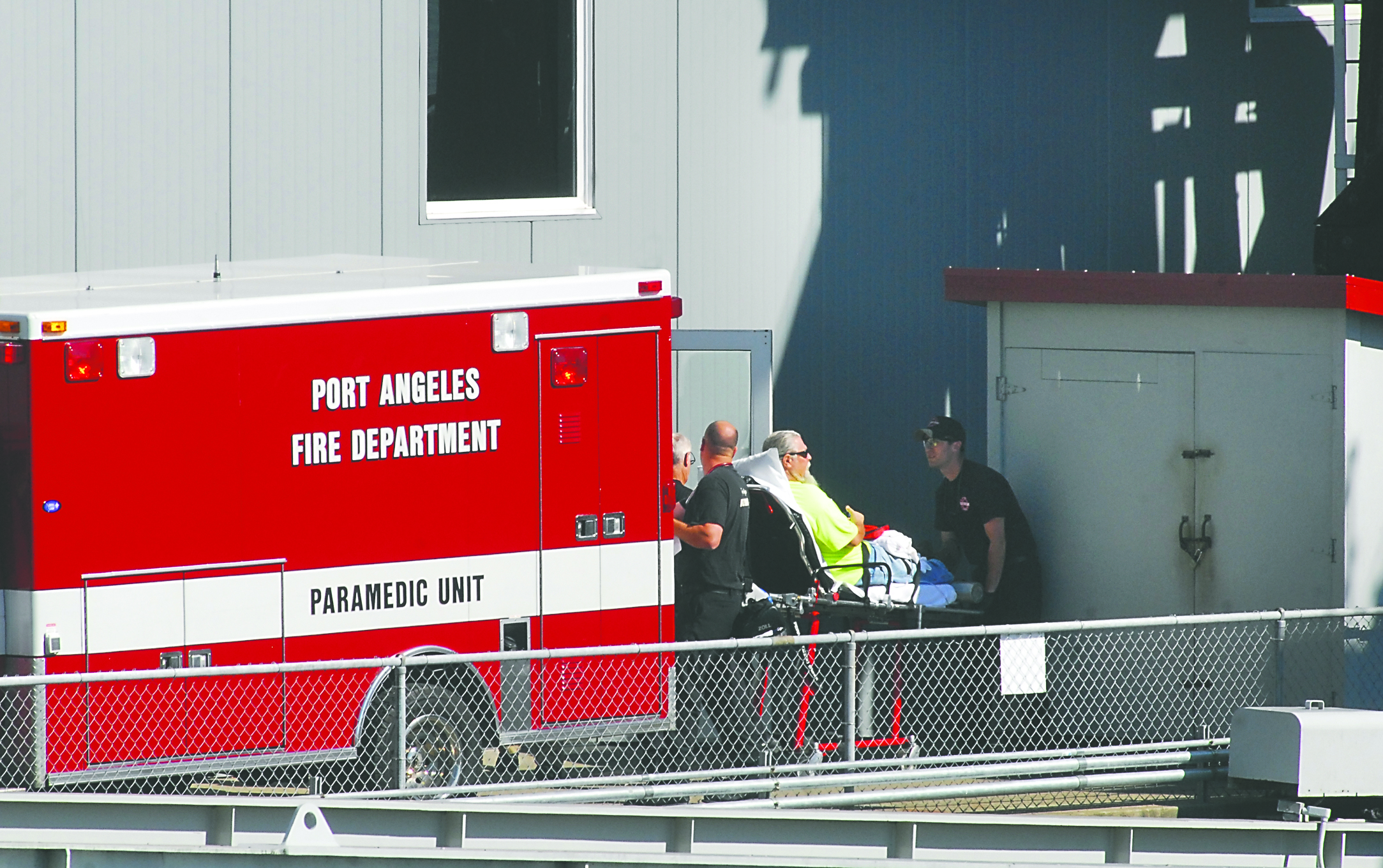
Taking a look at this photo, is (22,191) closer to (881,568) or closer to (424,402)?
(424,402)

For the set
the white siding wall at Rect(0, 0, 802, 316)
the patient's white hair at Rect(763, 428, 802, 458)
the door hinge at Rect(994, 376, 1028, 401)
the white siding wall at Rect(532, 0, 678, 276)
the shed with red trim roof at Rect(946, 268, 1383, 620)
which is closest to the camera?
the shed with red trim roof at Rect(946, 268, 1383, 620)

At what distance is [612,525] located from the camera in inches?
389

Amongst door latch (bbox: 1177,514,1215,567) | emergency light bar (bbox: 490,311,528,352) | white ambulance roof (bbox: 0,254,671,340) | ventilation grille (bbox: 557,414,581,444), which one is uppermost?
white ambulance roof (bbox: 0,254,671,340)

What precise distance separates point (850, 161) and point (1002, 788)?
659cm

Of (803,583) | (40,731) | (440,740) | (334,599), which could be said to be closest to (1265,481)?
(803,583)

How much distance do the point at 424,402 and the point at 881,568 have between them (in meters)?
2.93

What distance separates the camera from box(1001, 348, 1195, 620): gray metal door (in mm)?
10727

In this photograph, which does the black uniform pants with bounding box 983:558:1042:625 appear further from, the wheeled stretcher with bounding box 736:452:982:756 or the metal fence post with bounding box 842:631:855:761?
the metal fence post with bounding box 842:631:855:761

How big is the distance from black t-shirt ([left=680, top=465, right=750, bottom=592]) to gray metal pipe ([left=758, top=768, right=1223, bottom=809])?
1650 millimetres

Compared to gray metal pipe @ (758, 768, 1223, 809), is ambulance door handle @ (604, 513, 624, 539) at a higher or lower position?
higher

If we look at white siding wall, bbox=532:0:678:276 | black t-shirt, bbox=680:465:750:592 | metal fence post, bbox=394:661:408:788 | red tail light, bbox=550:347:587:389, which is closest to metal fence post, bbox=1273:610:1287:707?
black t-shirt, bbox=680:465:750:592

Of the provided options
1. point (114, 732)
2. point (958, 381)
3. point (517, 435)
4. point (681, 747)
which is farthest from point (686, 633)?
point (958, 381)

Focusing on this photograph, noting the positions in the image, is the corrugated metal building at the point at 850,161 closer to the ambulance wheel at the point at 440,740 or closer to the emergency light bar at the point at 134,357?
the emergency light bar at the point at 134,357

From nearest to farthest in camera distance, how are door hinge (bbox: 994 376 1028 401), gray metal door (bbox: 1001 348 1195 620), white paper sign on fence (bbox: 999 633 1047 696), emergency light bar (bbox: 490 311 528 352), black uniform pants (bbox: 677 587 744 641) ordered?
white paper sign on fence (bbox: 999 633 1047 696) → emergency light bar (bbox: 490 311 528 352) → black uniform pants (bbox: 677 587 744 641) → gray metal door (bbox: 1001 348 1195 620) → door hinge (bbox: 994 376 1028 401)
